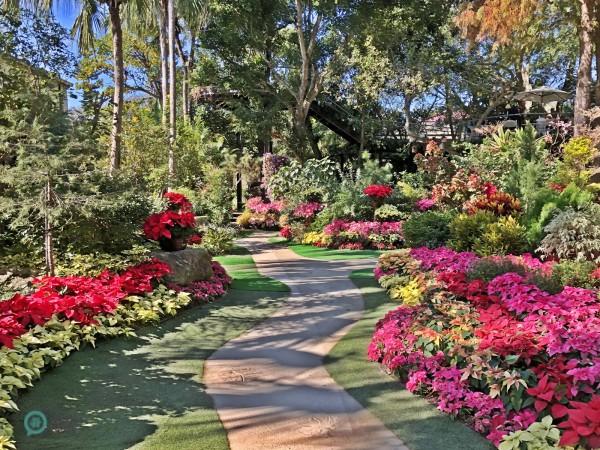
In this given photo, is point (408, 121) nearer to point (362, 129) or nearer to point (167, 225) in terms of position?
point (362, 129)

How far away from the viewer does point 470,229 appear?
8008 millimetres

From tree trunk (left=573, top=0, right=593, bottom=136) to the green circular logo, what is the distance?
1177 cm

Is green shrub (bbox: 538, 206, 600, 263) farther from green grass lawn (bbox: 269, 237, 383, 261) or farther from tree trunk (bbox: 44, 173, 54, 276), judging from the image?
tree trunk (bbox: 44, 173, 54, 276)

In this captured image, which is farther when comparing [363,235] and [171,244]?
[363,235]

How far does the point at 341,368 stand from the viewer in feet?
15.3

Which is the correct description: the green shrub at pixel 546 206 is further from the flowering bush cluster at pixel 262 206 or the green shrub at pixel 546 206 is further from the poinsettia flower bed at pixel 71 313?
the flowering bush cluster at pixel 262 206

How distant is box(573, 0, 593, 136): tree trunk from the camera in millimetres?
11367

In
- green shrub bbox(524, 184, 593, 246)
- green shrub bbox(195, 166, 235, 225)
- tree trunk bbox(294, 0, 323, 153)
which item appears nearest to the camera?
green shrub bbox(524, 184, 593, 246)

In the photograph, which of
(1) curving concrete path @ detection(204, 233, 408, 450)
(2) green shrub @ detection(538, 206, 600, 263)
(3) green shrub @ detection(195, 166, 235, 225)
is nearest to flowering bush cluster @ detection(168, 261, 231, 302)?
(1) curving concrete path @ detection(204, 233, 408, 450)

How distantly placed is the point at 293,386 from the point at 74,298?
2.65 metres

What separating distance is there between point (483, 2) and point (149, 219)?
35.8 feet

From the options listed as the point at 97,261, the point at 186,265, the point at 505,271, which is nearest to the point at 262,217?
the point at 186,265

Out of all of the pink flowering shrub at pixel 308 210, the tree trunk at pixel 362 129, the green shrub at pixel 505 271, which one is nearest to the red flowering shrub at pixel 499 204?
the green shrub at pixel 505 271

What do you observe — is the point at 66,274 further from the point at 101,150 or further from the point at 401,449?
the point at 401,449
